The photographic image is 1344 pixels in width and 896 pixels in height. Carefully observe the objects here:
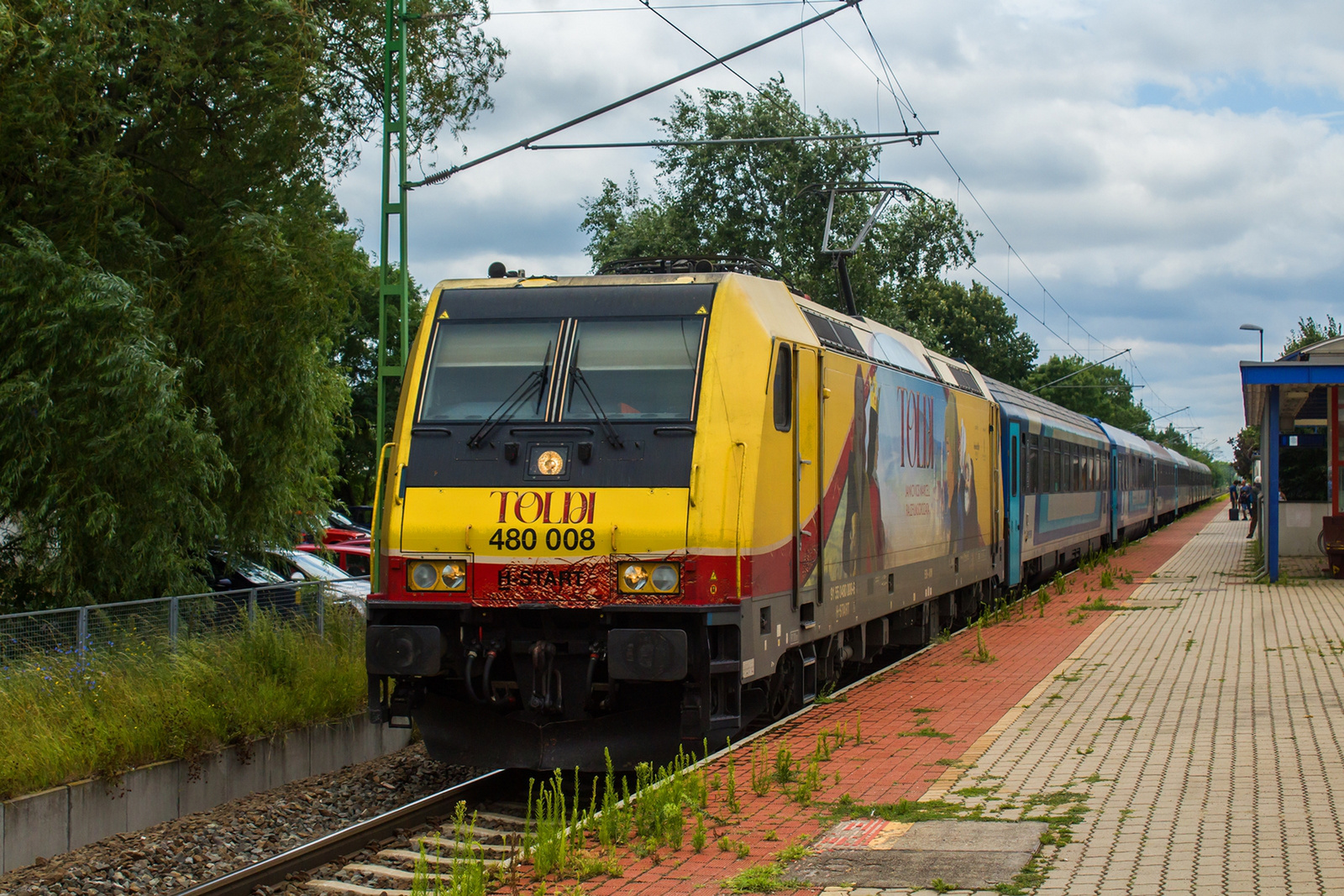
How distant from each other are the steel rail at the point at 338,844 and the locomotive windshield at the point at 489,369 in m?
2.45

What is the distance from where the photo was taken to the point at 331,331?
1413cm

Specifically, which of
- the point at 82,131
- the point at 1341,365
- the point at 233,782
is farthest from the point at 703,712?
the point at 1341,365

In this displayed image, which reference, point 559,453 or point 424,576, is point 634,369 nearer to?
point 559,453

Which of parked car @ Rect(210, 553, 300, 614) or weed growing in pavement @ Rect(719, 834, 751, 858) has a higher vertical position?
parked car @ Rect(210, 553, 300, 614)

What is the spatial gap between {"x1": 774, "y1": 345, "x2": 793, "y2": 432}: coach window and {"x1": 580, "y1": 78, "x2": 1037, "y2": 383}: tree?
101ft

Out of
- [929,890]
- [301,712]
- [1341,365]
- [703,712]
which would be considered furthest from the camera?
[1341,365]

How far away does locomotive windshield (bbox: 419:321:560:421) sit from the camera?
887 cm

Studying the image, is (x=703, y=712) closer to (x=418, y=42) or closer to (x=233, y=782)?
(x=233, y=782)

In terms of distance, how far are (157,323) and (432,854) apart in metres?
7.06

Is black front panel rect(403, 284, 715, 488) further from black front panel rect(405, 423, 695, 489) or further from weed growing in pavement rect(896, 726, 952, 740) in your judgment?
weed growing in pavement rect(896, 726, 952, 740)

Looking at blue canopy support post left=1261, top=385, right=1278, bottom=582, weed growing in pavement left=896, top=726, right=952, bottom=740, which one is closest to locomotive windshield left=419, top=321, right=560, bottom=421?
weed growing in pavement left=896, top=726, right=952, bottom=740

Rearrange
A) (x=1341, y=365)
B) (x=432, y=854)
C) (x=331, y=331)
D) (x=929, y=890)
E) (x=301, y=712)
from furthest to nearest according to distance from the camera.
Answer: (x=1341, y=365)
(x=331, y=331)
(x=301, y=712)
(x=432, y=854)
(x=929, y=890)

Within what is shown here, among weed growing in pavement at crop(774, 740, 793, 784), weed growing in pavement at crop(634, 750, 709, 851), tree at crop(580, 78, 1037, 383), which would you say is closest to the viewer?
weed growing in pavement at crop(634, 750, 709, 851)

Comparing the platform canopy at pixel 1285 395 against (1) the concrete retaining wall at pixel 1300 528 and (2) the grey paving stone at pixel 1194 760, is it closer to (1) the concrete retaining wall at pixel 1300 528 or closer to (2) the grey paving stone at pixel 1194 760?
(1) the concrete retaining wall at pixel 1300 528
